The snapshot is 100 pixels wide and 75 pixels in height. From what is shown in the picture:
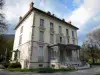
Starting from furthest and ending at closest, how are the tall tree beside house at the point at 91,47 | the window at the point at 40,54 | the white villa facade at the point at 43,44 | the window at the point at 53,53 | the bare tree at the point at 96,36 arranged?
the bare tree at the point at 96,36 → the tall tree beside house at the point at 91,47 → the window at the point at 53,53 → the window at the point at 40,54 → the white villa facade at the point at 43,44

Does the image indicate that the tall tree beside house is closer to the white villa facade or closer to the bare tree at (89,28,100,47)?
the bare tree at (89,28,100,47)

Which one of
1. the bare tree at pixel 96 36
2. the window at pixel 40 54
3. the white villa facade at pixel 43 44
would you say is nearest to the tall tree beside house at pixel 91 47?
the bare tree at pixel 96 36

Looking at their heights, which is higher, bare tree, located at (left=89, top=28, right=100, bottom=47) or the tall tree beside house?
bare tree, located at (left=89, top=28, right=100, bottom=47)

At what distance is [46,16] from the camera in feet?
75.6

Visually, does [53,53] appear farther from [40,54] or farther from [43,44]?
[40,54]

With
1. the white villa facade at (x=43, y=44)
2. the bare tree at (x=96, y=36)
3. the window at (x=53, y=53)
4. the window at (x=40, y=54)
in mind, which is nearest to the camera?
the white villa facade at (x=43, y=44)

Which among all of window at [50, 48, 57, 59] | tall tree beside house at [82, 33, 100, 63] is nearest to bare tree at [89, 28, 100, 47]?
tall tree beside house at [82, 33, 100, 63]

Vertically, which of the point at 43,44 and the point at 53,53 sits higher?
the point at 43,44

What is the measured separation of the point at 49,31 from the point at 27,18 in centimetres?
596

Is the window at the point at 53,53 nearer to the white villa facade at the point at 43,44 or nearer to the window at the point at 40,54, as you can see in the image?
the white villa facade at the point at 43,44

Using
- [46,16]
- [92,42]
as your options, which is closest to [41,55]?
[46,16]

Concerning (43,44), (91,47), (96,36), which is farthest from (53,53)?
(96,36)

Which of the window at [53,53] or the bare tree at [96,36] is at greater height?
the bare tree at [96,36]

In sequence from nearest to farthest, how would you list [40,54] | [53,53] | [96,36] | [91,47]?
[40,54], [53,53], [91,47], [96,36]
